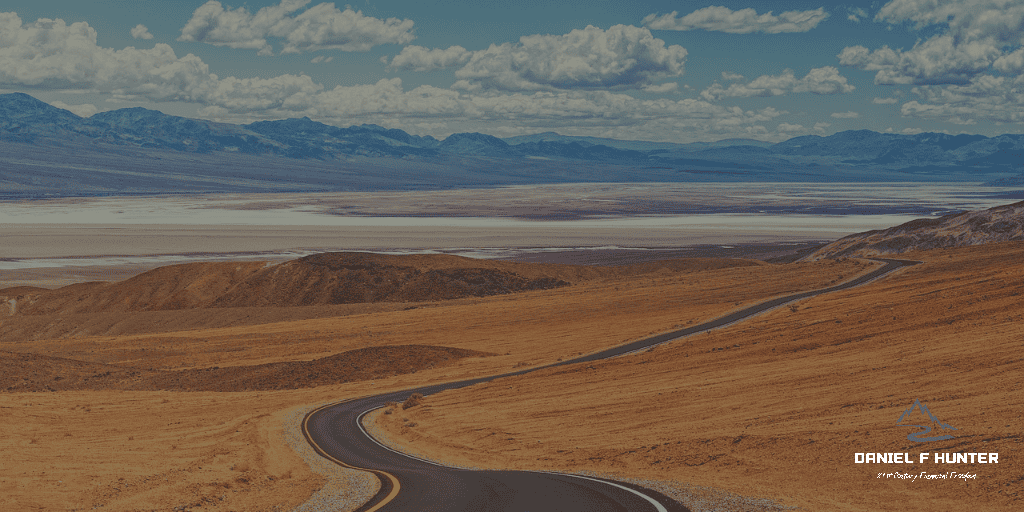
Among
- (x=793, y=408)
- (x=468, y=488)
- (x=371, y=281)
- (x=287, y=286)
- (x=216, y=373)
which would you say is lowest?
(x=216, y=373)

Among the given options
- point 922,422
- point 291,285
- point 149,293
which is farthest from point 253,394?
point 149,293

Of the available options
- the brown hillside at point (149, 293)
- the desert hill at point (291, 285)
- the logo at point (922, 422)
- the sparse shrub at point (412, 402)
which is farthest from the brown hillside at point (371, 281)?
the logo at point (922, 422)

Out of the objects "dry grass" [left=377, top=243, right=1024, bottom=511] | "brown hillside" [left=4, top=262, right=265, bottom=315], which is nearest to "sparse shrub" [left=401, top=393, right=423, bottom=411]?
"dry grass" [left=377, top=243, right=1024, bottom=511]

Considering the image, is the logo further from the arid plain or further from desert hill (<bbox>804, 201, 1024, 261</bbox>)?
desert hill (<bbox>804, 201, 1024, 261</bbox>)

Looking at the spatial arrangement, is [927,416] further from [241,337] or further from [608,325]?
[241,337]

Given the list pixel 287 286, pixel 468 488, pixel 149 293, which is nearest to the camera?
pixel 468 488

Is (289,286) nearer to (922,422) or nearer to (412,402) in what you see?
(412,402)
